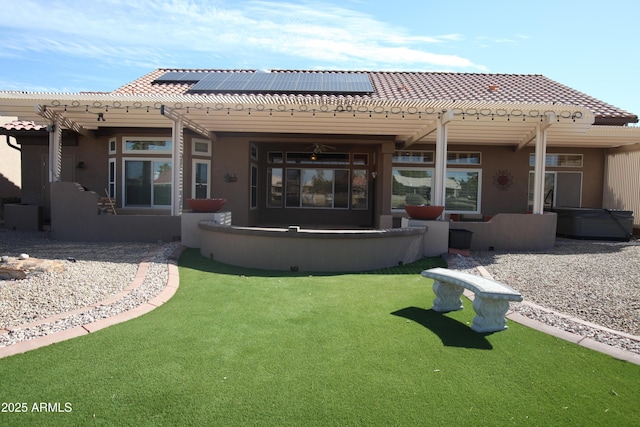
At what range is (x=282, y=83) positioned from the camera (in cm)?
1249

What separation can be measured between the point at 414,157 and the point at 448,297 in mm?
8901

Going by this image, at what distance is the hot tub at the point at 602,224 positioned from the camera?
36.1 ft

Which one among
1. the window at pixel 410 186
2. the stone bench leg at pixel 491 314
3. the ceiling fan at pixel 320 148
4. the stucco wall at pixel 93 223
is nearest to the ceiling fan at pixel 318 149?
the ceiling fan at pixel 320 148

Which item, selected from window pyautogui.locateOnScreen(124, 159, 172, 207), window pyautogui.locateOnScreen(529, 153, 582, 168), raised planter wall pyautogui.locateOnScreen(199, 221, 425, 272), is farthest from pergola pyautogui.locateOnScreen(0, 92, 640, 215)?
raised planter wall pyautogui.locateOnScreen(199, 221, 425, 272)

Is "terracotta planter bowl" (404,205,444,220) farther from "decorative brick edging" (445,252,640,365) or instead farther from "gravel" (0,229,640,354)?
"decorative brick edging" (445,252,640,365)

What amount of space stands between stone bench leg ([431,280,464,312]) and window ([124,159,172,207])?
30.3 feet

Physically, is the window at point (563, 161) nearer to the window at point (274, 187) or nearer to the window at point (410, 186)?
the window at point (410, 186)

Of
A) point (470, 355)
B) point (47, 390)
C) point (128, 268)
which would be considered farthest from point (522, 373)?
point (128, 268)

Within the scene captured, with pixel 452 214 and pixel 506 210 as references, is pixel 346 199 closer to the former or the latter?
pixel 452 214

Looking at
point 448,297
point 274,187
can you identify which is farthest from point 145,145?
point 448,297

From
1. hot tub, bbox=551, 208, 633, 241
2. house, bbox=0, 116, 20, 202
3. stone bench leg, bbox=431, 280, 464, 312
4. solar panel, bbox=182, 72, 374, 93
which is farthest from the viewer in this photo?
house, bbox=0, 116, 20, 202

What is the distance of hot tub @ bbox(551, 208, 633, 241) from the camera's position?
10992mm

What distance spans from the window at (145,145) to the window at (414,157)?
7221mm

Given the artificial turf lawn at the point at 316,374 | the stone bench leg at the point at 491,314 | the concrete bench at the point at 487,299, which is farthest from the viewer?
the stone bench leg at the point at 491,314
